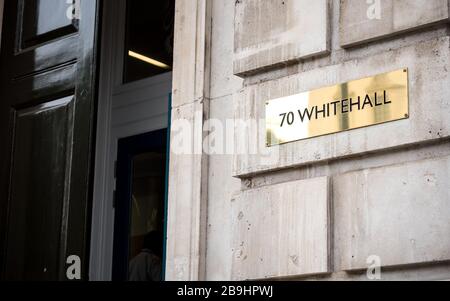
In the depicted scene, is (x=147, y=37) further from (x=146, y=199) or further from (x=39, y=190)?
(x=39, y=190)

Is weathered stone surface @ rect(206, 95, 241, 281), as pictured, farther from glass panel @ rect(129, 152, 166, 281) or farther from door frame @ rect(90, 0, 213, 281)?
glass panel @ rect(129, 152, 166, 281)

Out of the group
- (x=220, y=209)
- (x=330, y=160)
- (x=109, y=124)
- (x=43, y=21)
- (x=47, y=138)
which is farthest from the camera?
(x=109, y=124)

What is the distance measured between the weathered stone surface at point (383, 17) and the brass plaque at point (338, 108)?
0.26 metres

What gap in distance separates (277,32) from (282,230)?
1.27m

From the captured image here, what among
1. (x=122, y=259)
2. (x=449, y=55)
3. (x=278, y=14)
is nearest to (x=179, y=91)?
(x=278, y=14)

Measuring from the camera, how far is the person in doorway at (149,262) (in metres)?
9.88

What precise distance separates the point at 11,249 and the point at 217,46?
7.85ft

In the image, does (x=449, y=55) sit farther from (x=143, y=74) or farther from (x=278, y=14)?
(x=143, y=74)

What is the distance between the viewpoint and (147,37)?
1062cm

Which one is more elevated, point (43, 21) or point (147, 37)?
point (147, 37)

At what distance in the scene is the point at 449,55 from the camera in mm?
5930

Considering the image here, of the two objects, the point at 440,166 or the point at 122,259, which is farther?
the point at 122,259

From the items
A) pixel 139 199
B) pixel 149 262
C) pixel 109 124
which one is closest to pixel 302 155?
pixel 149 262

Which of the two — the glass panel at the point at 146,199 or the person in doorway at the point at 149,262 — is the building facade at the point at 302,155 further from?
the glass panel at the point at 146,199
